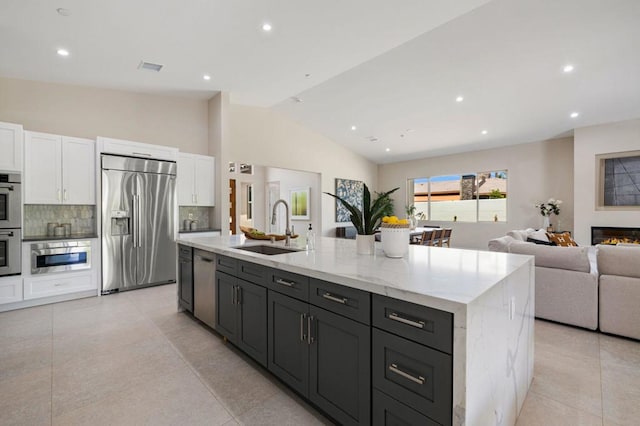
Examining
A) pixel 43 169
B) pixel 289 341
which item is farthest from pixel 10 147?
pixel 289 341

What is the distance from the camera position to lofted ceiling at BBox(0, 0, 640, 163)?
327 centimetres

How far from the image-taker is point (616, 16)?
11.8 feet

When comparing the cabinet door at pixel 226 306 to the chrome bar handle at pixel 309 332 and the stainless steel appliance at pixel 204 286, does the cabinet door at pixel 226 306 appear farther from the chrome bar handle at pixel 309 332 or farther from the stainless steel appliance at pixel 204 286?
the chrome bar handle at pixel 309 332

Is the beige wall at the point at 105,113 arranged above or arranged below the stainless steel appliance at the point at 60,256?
above

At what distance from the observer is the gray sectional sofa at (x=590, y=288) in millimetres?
2744

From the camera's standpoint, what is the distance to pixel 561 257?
10.2 ft

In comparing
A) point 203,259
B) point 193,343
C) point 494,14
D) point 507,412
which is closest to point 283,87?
point 494,14

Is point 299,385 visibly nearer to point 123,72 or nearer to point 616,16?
point 123,72

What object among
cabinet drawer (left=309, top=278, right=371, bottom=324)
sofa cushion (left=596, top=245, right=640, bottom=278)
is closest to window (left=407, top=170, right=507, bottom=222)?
sofa cushion (left=596, top=245, right=640, bottom=278)

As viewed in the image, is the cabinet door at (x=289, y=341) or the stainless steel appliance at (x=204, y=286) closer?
the cabinet door at (x=289, y=341)

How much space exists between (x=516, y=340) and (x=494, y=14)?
393 centimetres

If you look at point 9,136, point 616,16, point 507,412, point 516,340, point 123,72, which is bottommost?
point 507,412

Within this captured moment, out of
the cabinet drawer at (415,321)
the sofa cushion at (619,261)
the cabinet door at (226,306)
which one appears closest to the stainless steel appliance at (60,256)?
the cabinet door at (226,306)

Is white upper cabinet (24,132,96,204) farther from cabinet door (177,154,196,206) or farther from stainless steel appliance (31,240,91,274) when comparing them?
cabinet door (177,154,196,206)
